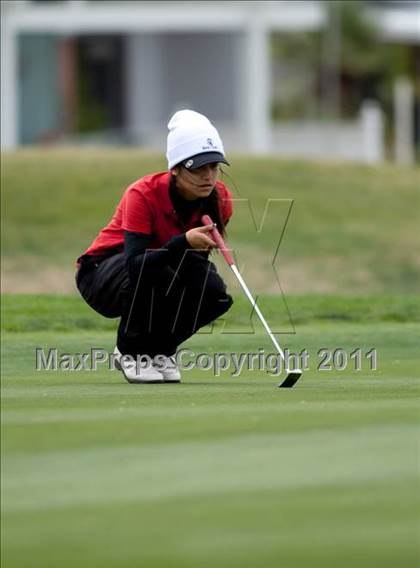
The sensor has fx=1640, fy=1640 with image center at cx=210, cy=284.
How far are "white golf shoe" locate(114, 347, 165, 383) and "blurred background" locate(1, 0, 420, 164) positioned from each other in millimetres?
21776

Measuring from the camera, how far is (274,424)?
5.70m

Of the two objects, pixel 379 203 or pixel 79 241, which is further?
pixel 379 203

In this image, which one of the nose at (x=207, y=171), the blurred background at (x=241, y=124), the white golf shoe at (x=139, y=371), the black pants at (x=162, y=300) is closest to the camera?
the nose at (x=207, y=171)

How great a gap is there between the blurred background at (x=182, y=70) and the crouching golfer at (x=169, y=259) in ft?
71.2

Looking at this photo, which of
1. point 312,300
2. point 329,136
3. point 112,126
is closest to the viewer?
point 312,300

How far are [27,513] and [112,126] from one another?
111 feet

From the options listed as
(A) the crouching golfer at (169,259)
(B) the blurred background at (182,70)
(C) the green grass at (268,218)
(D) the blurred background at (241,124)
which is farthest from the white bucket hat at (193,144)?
(B) the blurred background at (182,70)

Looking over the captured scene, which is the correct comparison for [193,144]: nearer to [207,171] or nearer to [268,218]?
[207,171]

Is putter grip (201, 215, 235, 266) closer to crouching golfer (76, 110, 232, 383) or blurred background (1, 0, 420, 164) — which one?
crouching golfer (76, 110, 232, 383)

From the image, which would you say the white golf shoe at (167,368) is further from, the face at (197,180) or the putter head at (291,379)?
the face at (197,180)

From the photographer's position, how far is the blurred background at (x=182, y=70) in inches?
1328

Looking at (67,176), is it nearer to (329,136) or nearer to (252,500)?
(329,136)

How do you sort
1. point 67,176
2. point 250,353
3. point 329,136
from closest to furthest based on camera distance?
point 250,353 < point 67,176 < point 329,136

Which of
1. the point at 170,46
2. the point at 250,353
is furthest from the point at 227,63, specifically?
the point at 250,353
